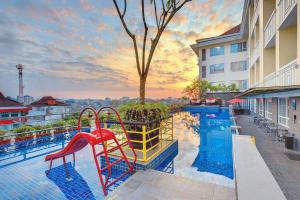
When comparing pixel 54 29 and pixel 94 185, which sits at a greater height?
pixel 54 29

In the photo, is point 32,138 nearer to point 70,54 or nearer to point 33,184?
point 33,184

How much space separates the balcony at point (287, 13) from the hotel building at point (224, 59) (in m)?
18.5

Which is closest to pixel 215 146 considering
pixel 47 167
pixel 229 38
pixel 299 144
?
pixel 299 144

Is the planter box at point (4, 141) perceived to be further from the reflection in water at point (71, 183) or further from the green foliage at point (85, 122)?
the reflection in water at point (71, 183)

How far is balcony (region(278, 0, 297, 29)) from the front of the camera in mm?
6406

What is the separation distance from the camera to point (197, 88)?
84.0 feet

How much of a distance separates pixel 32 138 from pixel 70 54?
22.0 ft

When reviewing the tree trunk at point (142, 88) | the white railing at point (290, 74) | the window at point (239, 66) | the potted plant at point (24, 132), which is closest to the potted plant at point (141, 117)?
the tree trunk at point (142, 88)

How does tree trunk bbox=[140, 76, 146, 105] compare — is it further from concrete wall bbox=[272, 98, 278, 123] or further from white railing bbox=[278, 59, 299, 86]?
concrete wall bbox=[272, 98, 278, 123]

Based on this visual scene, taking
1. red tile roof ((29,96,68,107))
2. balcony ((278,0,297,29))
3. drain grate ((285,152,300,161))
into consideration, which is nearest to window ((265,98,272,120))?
balcony ((278,0,297,29))

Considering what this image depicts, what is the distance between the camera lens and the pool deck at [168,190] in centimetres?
311

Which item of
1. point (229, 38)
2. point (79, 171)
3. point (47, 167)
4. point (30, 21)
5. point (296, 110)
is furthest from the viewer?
point (229, 38)

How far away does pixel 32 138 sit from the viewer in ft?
27.8

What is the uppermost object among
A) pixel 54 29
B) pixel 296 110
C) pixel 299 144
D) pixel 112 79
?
pixel 54 29
